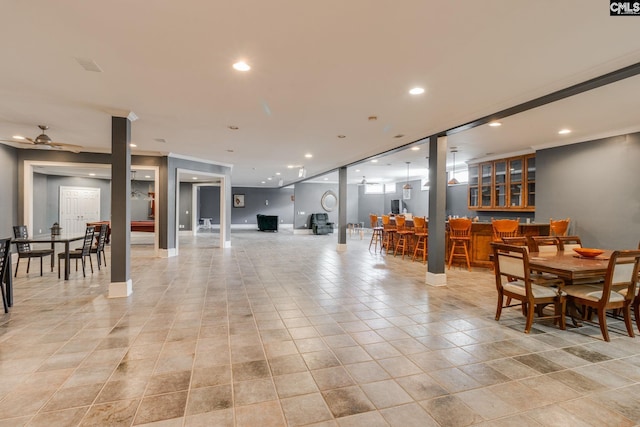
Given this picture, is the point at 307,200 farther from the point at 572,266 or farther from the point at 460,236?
the point at 572,266

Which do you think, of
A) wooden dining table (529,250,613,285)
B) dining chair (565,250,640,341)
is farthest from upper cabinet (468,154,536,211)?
dining chair (565,250,640,341)

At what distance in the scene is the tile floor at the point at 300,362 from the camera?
72.1 inches

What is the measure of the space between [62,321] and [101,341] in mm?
903

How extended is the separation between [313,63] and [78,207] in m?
13.8

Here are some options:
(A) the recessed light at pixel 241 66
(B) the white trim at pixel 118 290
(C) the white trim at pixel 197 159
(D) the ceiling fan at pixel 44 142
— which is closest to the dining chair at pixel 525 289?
(A) the recessed light at pixel 241 66

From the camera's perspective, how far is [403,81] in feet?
10.2

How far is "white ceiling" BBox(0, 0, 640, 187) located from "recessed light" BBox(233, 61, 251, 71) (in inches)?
2.2

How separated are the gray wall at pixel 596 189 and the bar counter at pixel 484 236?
1.23 ft

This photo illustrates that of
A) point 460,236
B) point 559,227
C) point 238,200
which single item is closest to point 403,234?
point 460,236

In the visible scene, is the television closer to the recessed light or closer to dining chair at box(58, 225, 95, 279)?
dining chair at box(58, 225, 95, 279)

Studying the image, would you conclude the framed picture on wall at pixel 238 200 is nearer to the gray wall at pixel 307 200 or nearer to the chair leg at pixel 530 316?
the gray wall at pixel 307 200

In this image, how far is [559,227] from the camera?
5754mm

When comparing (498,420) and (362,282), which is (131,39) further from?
(362,282)

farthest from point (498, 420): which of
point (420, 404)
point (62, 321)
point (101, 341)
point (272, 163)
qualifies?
point (272, 163)
